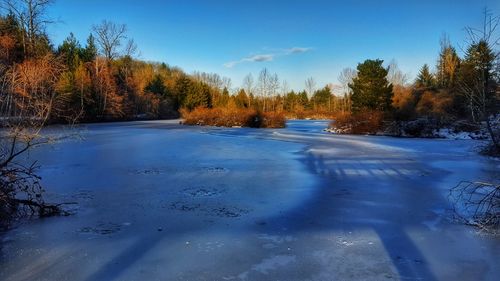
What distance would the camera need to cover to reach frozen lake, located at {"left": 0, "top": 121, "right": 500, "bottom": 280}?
368cm

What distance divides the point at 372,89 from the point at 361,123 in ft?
16.7

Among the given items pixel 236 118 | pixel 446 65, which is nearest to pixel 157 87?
pixel 236 118

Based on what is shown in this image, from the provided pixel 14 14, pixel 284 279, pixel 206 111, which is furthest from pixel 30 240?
pixel 14 14

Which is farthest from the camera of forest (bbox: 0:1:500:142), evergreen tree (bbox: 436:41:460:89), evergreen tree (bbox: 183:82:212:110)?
evergreen tree (bbox: 183:82:212:110)

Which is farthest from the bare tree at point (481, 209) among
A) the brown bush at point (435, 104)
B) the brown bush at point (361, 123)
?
the brown bush at point (435, 104)

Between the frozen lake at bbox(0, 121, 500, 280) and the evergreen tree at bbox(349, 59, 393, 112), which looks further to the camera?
the evergreen tree at bbox(349, 59, 393, 112)

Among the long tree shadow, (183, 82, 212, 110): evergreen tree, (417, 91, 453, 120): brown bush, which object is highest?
(183, 82, 212, 110): evergreen tree

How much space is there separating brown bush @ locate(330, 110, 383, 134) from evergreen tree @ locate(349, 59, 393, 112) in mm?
3091

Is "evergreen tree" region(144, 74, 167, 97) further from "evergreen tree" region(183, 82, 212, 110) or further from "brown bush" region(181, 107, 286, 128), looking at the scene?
"brown bush" region(181, 107, 286, 128)

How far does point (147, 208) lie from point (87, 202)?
1029 millimetres

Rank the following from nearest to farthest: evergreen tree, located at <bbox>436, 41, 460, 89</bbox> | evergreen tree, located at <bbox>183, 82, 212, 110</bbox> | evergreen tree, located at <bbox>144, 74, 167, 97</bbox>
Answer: evergreen tree, located at <bbox>436, 41, 460, 89</bbox>, evergreen tree, located at <bbox>144, 74, 167, 97</bbox>, evergreen tree, located at <bbox>183, 82, 212, 110</bbox>

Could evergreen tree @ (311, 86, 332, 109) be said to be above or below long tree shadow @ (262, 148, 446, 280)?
above

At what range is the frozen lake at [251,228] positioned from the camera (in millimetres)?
3678

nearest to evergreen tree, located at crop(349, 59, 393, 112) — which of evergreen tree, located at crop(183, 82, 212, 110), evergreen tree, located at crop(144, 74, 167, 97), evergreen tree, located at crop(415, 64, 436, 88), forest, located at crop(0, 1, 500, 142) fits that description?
forest, located at crop(0, 1, 500, 142)
